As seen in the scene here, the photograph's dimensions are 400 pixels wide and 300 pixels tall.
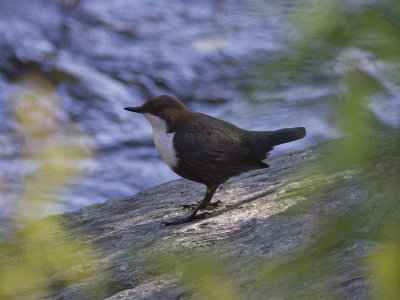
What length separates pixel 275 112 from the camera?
42.9 inches

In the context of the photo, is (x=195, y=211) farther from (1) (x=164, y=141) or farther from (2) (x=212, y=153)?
(1) (x=164, y=141)

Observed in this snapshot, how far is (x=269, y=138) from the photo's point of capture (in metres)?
3.71

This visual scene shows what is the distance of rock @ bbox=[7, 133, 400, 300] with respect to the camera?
115 centimetres

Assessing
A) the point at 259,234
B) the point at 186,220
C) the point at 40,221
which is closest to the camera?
the point at 40,221

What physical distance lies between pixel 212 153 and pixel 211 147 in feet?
0.14

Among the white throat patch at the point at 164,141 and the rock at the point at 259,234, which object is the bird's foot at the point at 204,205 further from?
the white throat patch at the point at 164,141

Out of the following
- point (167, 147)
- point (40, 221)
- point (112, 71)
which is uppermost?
point (112, 71)

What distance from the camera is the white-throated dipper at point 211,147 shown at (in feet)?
12.1

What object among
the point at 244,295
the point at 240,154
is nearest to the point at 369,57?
→ the point at 244,295

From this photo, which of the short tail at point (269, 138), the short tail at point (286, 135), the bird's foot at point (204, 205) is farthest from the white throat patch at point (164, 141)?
the short tail at point (286, 135)

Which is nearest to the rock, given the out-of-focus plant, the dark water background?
the out-of-focus plant

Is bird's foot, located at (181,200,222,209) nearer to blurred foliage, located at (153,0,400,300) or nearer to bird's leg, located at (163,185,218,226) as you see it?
bird's leg, located at (163,185,218,226)

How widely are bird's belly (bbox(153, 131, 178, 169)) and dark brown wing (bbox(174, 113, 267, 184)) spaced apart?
4 centimetres

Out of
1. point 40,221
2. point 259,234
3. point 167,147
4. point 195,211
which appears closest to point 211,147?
point 167,147
